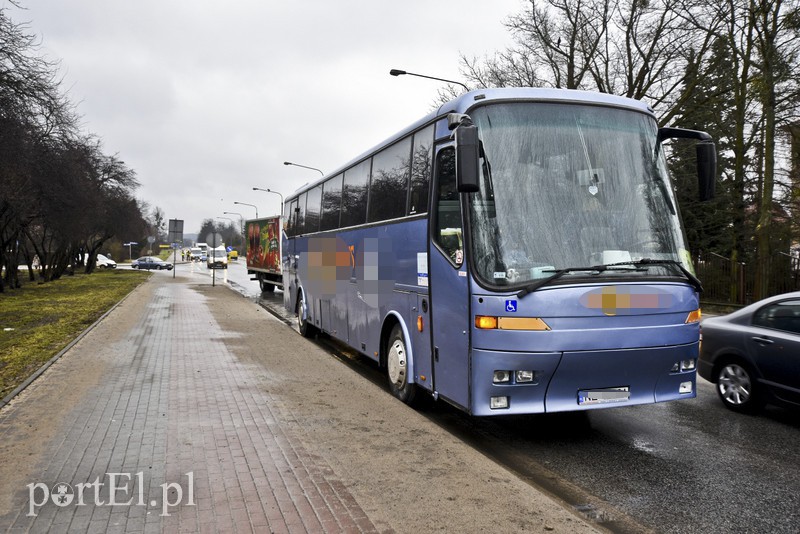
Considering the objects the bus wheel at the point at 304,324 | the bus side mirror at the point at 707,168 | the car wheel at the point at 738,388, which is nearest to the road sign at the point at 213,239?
the bus wheel at the point at 304,324

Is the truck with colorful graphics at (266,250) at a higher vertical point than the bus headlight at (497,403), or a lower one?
higher

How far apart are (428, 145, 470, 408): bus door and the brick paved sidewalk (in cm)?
154

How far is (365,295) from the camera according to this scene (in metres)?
8.76

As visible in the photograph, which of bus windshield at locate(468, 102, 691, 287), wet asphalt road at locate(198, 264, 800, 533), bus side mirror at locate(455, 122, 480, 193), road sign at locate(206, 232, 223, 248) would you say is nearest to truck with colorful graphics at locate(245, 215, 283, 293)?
road sign at locate(206, 232, 223, 248)

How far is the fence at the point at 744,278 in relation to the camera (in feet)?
61.2

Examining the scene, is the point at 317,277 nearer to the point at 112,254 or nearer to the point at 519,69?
the point at 519,69

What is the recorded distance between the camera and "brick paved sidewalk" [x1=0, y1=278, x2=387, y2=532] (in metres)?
3.88

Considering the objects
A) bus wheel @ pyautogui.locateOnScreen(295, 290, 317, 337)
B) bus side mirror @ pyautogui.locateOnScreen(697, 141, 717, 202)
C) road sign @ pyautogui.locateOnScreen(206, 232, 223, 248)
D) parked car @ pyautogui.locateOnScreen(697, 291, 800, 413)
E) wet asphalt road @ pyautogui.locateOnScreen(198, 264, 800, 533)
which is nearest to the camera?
wet asphalt road @ pyautogui.locateOnScreen(198, 264, 800, 533)

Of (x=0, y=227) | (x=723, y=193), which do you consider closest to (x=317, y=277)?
(x=723, y=193)

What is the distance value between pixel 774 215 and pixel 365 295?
16001 millimetres

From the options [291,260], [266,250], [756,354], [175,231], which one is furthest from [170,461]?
[175,231]

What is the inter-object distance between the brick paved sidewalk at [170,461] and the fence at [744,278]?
14.9 meters

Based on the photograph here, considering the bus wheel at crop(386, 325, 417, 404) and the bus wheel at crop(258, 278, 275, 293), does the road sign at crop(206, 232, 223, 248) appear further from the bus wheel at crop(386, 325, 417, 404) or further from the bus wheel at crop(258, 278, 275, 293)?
the bus wheel at crop(386, 325, 417, 404)

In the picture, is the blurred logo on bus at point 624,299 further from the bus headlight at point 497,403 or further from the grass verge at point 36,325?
the grass verge at point 36,325
